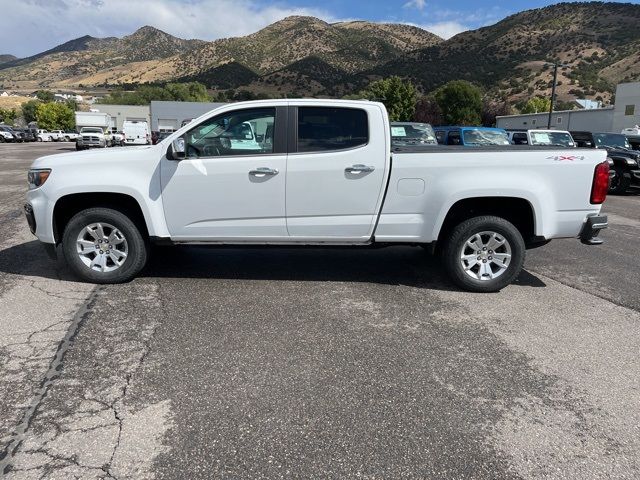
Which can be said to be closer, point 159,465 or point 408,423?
point 159,465

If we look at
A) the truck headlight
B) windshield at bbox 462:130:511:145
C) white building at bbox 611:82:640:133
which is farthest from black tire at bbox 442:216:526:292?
white building at bbox 611:82:640:133

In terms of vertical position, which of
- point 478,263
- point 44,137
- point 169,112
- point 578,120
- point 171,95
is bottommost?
point 44,137

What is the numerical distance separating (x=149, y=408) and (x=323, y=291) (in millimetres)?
2586

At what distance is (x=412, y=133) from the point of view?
50.6ft

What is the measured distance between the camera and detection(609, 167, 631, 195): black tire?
1551 cm

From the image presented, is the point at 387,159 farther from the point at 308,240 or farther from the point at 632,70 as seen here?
the point at 632,70

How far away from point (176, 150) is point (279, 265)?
78.8 inches

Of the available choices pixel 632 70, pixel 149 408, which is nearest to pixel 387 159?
pixel 149 408

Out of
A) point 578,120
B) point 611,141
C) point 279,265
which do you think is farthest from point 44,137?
point 279,265

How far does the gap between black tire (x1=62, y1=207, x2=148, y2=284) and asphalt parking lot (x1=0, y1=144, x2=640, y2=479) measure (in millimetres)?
151

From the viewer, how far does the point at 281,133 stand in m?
5.34

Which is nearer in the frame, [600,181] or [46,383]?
[46,383]

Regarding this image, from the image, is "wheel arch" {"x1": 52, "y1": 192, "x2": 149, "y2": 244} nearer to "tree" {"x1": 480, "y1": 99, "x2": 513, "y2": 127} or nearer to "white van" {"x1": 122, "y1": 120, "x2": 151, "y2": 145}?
"white van" {"x1": 122, "y1": 120, "x2": 151, "y2": 145}

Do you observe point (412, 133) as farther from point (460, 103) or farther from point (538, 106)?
point (538, 106)
